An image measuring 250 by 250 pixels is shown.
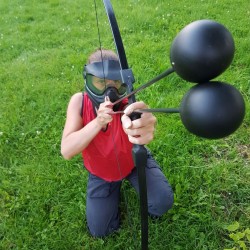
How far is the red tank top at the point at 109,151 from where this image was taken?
2168mm

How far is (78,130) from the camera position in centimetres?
207

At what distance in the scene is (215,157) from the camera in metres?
2.80

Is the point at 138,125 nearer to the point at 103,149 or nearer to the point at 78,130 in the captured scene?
the point at 78,130

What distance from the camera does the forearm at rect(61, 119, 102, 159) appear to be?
174 cm

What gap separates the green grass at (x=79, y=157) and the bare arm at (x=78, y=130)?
67 cm

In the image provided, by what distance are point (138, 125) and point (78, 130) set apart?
869 millimetres

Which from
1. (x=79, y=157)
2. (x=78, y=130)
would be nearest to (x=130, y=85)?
(x=78, y=130)

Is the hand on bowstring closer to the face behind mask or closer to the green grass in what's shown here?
the face behind mask

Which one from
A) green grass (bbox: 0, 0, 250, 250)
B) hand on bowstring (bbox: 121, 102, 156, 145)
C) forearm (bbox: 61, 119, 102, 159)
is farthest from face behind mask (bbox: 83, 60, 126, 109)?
green grass (bbox: 0, 0, 250, 250)

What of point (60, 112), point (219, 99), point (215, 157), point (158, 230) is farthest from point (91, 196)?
point (219, 99)

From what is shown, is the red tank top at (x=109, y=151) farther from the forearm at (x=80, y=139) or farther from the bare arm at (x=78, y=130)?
the forearm at (x=80, y=139)

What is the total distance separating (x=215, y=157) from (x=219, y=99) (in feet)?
6.88

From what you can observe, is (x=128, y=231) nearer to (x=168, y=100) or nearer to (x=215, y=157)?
(x=215, y=157)

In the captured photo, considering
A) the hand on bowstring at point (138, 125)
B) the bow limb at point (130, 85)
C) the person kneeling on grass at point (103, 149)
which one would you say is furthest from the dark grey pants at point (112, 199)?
the hand on bowstring at point (138, 125)
